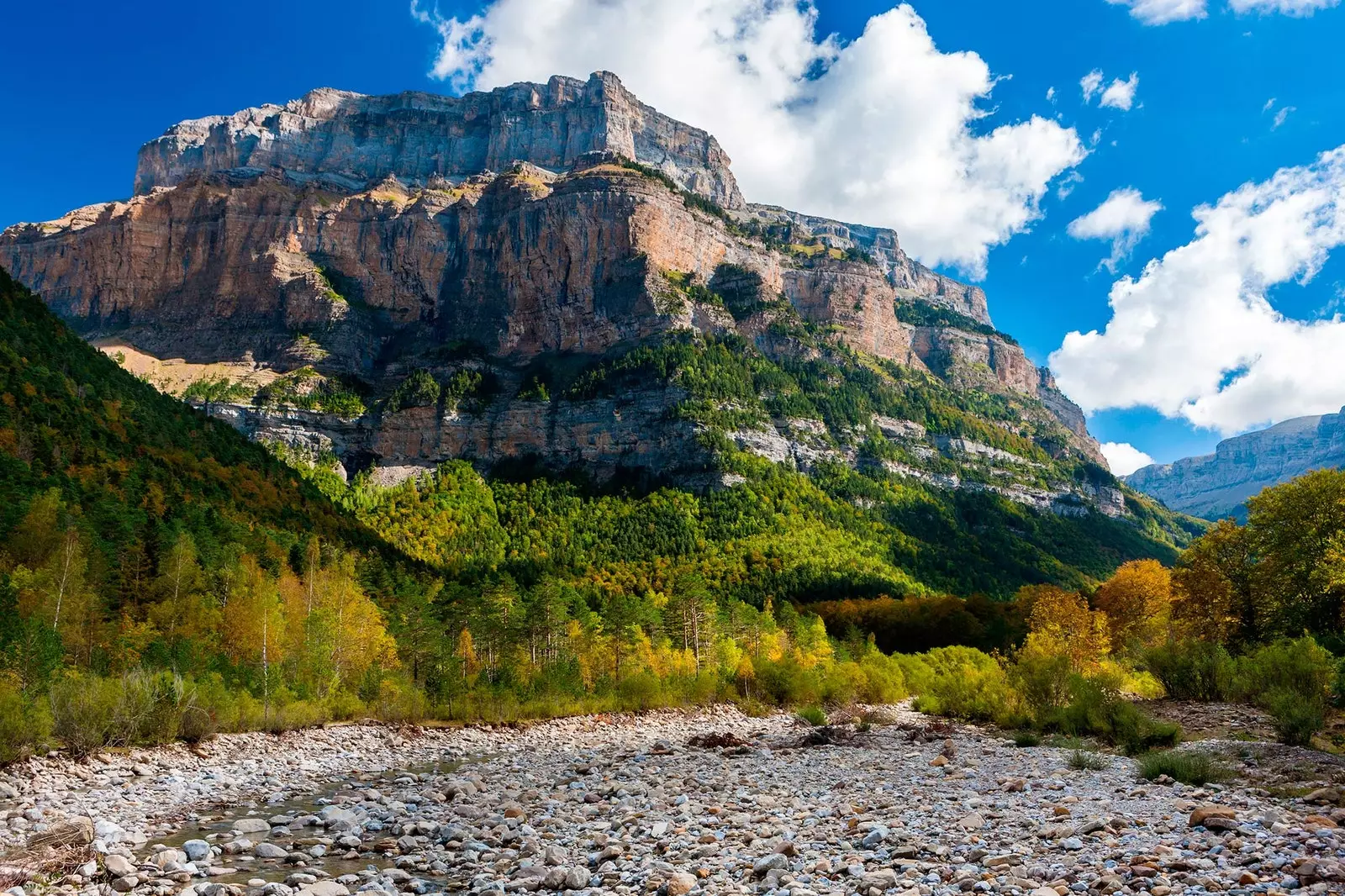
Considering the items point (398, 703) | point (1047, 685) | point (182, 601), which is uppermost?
point (182, 601)

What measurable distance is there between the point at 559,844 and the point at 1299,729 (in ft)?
67.5

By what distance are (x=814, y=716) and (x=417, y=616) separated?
87.7ft

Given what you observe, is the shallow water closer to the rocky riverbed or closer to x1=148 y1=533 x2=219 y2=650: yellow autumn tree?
the rocky riverbed

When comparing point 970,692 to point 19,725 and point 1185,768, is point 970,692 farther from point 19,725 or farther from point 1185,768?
point 19,725

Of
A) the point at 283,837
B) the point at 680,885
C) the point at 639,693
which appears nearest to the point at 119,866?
the point at 283,837

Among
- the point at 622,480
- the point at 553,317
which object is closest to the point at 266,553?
the point at 622,480

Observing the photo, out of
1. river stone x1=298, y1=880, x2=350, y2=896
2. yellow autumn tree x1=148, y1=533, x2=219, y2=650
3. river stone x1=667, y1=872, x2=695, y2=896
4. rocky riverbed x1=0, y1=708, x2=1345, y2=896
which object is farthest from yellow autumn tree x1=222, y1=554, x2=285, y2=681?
river stone x1=667, y1=872, x2=695, y2=896

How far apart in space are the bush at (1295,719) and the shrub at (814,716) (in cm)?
2294

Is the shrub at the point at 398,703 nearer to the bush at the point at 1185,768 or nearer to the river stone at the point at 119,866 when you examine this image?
the river stone at the point at 119,866

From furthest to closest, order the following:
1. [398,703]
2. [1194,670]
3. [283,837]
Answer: [398,703]
[1194,670]
[283,837]

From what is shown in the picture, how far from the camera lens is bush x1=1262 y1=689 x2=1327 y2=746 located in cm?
2009

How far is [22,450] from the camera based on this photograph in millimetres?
47188

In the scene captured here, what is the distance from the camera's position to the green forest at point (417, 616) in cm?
2816

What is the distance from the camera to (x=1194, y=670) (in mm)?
32094
